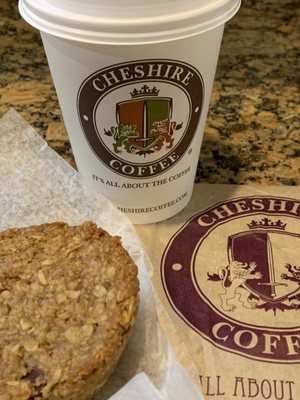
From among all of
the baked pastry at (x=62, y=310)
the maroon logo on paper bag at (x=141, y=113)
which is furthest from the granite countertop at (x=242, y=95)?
the baked pastry at (x=62, y=310)

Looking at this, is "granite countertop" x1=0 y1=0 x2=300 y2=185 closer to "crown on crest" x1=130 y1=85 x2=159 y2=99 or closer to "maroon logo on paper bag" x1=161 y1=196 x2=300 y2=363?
"maroon logo on paper bag" x1=161 y1=196 x2=300 y2=363

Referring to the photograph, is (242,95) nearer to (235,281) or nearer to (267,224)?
(267,224)

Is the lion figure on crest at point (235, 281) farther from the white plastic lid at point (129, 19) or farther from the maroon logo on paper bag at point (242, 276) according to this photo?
the white plastic lid at point (129, 19)

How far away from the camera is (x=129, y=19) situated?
733 millimetres

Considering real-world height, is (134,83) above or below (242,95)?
above

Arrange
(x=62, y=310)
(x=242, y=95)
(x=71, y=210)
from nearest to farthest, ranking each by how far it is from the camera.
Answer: (x=62, y=310)
(x=71, y=210)
(x=242, y=95)

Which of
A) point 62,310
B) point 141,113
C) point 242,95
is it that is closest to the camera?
point 62,310

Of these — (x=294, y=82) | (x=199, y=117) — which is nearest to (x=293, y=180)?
(x=199, y=117)

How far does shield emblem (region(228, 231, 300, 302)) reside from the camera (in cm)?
87

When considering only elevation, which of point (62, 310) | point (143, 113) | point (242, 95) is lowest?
point (242, 95)

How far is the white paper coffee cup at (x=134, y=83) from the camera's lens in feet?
2.43

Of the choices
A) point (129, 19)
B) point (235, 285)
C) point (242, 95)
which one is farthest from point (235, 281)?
point (242, 95)

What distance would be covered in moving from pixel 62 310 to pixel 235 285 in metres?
0.28

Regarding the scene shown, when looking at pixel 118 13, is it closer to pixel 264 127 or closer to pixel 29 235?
pixel 29 235
